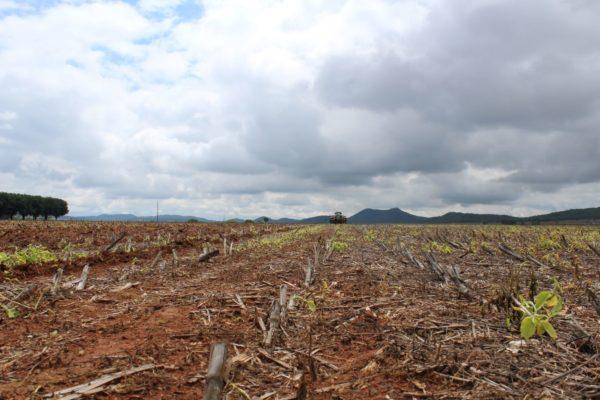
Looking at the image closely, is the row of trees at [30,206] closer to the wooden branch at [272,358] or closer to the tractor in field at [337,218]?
the tractor in field at [337,218]

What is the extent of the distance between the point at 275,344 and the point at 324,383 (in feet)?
3.60

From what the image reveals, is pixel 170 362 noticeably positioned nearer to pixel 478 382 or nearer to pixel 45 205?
pixel 478 382

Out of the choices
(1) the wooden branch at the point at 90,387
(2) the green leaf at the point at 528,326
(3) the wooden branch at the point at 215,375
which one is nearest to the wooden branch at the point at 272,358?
(1) the wooden branch at the point at 90,387

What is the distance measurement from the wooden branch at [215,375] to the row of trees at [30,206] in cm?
11959

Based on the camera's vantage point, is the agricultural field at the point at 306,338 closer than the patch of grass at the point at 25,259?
Yes

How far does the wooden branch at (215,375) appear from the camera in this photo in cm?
290

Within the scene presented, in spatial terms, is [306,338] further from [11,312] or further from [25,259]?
[25,259]

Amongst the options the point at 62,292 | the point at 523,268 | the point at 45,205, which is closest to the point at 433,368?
the point at 62,292

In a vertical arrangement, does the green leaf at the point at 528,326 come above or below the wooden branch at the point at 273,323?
above

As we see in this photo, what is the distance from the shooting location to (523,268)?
10469 millimetres

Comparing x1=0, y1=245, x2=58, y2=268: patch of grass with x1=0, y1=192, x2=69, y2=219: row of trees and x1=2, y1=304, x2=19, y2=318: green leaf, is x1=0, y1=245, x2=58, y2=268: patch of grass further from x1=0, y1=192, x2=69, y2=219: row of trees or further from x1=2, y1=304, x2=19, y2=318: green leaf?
x1=0, y1=192, x2=69, y2=219: row of trees

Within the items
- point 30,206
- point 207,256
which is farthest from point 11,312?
point 30,206

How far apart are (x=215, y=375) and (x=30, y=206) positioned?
→ 127 metres

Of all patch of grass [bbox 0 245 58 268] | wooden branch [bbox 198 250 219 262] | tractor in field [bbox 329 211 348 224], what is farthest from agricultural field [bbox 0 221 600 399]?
tractor in field [bbox 329 211 348 224]
